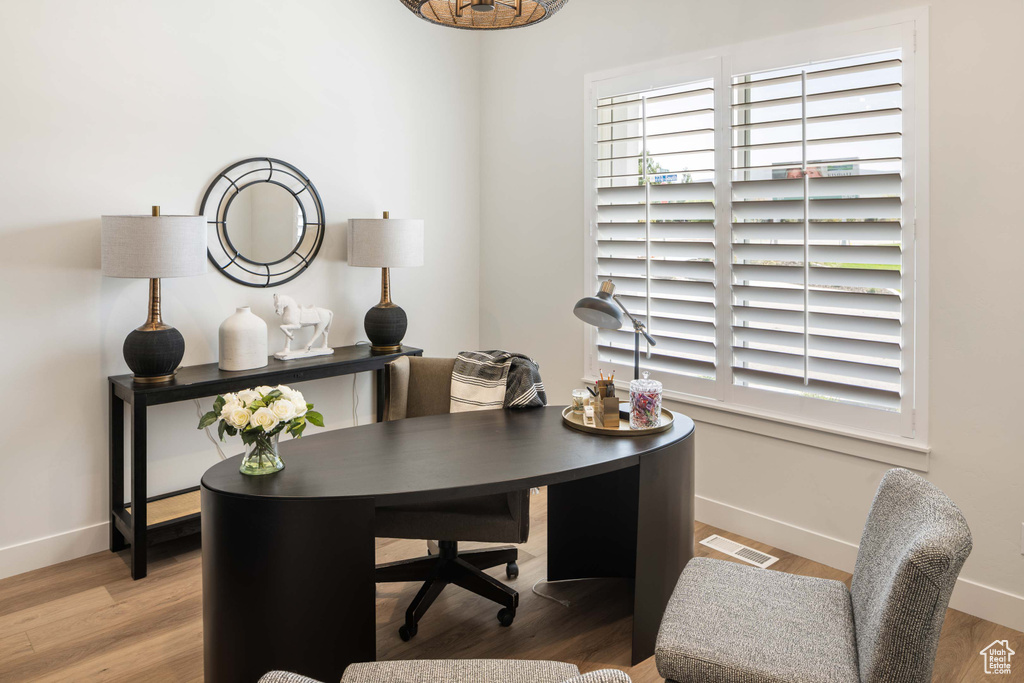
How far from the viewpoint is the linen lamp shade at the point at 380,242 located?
3680mm

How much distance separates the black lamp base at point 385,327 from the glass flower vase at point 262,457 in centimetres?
174

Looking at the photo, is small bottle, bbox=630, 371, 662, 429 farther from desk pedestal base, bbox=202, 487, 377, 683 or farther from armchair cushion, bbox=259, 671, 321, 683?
armchair cushion, bbox=259, 671, 321, 683

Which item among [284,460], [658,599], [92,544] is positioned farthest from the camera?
[92,544]

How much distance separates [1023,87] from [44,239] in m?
3.63

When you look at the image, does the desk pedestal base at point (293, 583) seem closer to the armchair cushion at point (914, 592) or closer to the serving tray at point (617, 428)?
the serving tray at point (617, 428)

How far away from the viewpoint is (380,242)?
3.68 meters

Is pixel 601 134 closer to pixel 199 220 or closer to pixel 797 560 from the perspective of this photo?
pixel 199 220

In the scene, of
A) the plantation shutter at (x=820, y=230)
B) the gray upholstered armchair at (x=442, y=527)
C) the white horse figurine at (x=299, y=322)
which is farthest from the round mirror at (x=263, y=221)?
the plantation shutter at (x=820, y=230)

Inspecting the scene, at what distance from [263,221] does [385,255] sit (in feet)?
2.00

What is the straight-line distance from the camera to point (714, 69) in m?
3.21

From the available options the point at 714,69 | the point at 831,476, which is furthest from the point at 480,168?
the point at 831,476

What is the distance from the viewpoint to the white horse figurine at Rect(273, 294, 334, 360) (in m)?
3.49

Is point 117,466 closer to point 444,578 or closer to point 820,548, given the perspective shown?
point 444,578

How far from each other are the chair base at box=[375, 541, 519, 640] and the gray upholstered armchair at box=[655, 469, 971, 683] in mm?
862
